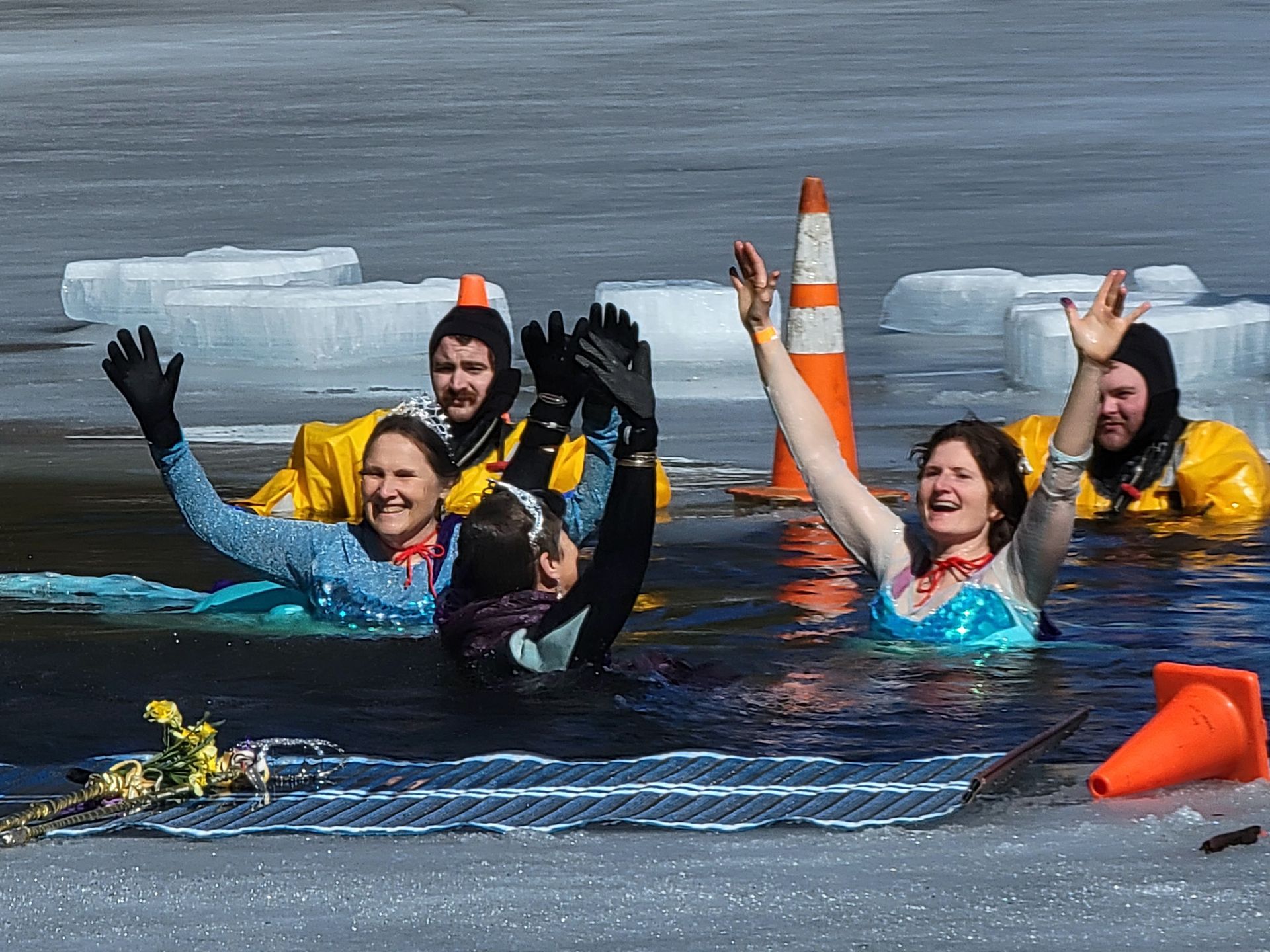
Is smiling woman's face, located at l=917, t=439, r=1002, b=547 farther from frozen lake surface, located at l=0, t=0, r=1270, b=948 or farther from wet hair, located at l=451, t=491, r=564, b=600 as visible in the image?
wet hair, located at l=451, t=491, r=564, b=600

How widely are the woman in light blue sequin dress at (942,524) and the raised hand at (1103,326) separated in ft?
1.29

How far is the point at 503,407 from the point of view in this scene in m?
7.30

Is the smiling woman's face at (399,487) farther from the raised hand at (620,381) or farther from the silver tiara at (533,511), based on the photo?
the raised hand at (620,381)

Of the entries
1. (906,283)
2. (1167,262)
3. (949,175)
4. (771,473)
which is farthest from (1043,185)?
(771,473)

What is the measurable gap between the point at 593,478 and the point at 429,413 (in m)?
0.61

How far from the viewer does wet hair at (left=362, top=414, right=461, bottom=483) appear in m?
6.28

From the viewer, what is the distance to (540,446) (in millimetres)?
7043

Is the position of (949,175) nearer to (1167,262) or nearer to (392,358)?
(1167,262)

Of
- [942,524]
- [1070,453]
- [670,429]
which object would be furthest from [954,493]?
[670,429]

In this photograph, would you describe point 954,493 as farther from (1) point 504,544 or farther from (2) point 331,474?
(2) point 331,474

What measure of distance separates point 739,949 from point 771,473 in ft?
17.7

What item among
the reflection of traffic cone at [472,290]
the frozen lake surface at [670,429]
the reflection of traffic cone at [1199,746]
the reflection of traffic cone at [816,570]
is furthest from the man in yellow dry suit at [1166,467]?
the reflection of traffic cone at [1199,746]

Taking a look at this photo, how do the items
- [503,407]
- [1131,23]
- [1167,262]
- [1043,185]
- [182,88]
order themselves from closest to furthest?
[503,407] → [1167,262] → [1043,185] → [182,88] → [1131,23]

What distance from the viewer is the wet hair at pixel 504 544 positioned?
19.3 ft
